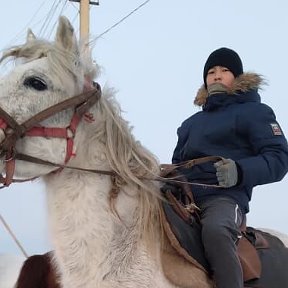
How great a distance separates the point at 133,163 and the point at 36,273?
5.29 feet

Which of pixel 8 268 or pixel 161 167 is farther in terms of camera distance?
pixel 8 268

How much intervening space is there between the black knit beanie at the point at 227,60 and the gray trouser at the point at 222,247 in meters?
1.57

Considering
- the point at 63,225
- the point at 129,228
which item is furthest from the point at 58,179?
the point at 129,228

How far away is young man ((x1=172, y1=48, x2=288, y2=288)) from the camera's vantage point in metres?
3.96

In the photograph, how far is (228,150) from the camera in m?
4.62

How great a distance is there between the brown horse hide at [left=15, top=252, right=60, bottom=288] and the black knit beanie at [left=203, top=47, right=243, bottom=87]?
7.46ft

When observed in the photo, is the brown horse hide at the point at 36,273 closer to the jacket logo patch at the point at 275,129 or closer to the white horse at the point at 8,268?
the jacket logo patch at the point at 275,129

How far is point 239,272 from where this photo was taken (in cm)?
393

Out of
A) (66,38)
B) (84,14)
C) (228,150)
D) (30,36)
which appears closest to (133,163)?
(228,150)

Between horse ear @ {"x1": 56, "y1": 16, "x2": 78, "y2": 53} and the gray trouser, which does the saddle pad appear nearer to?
the gray trouser

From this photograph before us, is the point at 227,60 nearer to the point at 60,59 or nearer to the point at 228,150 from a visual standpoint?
the point at 228,150

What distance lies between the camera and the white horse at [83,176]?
386cm

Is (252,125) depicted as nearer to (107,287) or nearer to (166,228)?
(166,228)

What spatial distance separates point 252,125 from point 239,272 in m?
1.21
